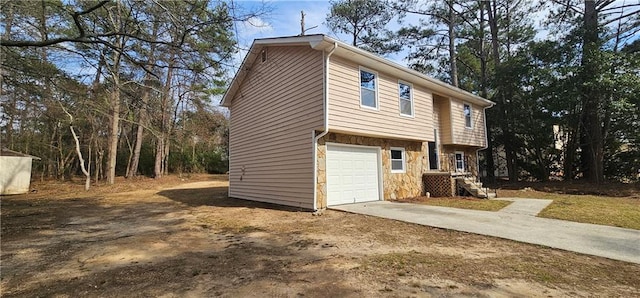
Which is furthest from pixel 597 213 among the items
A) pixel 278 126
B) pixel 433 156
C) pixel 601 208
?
pixel 278 126

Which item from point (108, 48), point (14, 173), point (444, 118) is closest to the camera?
point (108, 48)

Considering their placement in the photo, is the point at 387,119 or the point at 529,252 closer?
the point at 529,252

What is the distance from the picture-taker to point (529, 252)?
429 cm

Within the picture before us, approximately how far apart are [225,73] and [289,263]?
165 inches

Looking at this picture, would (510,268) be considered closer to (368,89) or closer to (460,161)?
(368,89)

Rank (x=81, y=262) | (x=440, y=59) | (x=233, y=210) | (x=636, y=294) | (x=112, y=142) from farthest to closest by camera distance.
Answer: (x=440, y=59) < (x=112, y=142) < (x=233, y=210) < (x=81, y=262) < (x=636, y=294)

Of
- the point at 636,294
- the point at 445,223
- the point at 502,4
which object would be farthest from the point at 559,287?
the point at 502,4

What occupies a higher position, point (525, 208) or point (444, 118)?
point (444, 118)

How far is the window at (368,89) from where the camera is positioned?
359 inches

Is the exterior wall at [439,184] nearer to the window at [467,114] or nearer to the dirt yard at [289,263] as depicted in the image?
the window at [467,114]

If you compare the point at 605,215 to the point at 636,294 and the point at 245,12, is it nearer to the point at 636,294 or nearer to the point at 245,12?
the point at 636,294

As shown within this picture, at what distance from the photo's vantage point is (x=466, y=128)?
Answer: 1382cm

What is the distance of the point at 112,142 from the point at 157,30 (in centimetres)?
1428

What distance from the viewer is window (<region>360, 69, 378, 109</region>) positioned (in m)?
9.12
